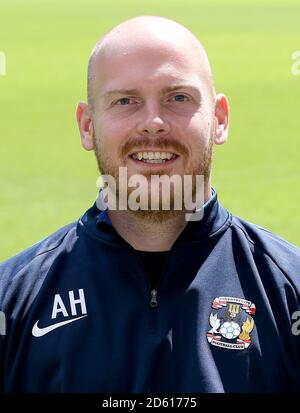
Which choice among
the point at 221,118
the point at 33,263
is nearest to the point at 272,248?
the point at 221,118

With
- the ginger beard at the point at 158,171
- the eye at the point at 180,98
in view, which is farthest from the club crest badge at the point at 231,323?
the eye at the point at 180,98

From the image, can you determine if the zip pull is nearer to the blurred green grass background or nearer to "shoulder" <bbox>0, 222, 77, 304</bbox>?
"shoulder" <bbox>0, 222, 77, 304</bbox>

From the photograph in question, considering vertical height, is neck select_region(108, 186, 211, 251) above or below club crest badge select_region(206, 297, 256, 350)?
above

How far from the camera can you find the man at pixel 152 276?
248 cm

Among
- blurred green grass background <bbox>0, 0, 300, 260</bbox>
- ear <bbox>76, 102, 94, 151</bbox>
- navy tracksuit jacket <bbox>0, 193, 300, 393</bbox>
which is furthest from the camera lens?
blurred green grass background <bbox>0, 0, 300, 260</bbox>

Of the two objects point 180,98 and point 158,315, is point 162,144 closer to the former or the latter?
point 180,98

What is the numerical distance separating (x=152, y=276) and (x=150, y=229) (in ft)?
0.41

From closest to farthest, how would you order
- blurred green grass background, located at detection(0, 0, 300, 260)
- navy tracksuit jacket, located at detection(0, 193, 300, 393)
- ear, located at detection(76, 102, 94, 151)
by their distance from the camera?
navy tracksuit jacket, located at detection(0, 193, 300, 393) → ear, located at detection(76, 102, 94, 151) → blurred green grass background, located at detection(0, 0, 300, 260)

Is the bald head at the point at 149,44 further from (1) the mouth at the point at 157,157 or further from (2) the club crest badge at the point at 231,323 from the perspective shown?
(2) the club crest badge at the point at 231,323

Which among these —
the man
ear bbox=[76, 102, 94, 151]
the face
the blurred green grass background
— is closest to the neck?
the man

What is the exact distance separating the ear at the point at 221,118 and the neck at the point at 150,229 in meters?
0.18

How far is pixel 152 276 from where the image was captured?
2.60m

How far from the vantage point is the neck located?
2.65m
